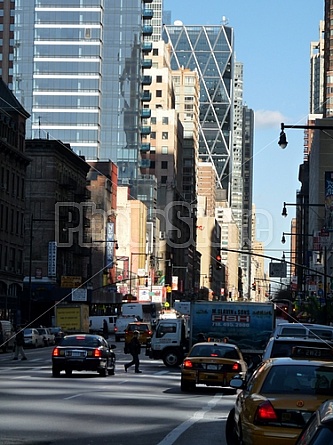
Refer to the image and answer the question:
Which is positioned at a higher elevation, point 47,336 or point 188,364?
point 188,364

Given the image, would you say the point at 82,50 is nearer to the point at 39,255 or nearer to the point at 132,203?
the point at 132,203

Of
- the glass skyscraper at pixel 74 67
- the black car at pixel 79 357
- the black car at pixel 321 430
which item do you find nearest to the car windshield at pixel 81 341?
the black car at pixel 79 357

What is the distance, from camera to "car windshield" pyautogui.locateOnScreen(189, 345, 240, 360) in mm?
30281

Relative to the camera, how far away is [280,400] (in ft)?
41.5

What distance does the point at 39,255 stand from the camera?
108 m

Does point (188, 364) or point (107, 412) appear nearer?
point (107, 412)

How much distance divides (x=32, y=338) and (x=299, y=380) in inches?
2356

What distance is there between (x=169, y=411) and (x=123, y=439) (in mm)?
5580

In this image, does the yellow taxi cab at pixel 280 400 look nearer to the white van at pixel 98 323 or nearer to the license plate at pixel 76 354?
the license plate at pixel 76 354

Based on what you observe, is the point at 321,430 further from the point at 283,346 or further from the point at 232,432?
the point at 283,346

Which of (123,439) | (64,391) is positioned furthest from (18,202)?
(123,439)

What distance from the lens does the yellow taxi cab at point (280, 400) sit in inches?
480

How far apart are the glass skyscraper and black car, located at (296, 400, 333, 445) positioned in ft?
491

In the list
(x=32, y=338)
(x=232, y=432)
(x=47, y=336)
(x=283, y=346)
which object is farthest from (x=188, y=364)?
(x=47, y=336)
